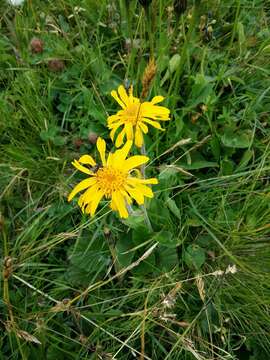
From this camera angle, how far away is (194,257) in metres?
1.25

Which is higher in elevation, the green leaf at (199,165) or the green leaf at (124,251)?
the green leaf at (199,165)

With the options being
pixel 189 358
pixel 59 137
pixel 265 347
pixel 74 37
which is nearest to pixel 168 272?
pixel 189 358

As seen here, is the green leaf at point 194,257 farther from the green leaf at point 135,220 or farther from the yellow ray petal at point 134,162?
the yellow ray petal at point 134,162

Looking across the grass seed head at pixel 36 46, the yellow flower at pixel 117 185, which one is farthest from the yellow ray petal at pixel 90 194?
the grass seed head at pixel 36 46

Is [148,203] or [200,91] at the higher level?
[200,91]

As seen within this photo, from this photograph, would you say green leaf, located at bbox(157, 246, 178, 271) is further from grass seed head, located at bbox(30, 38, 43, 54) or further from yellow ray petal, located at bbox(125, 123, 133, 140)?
grass seed head, located at bbox(30, 38, 43, 54)

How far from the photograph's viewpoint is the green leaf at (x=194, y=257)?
124cm

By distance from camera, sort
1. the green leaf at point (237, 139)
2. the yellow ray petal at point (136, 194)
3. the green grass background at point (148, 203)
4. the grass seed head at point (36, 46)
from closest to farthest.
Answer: the yellow ray petal at point (136, 194), the green grass background at point (148, 203), the green leaf at point (237, 139), the grass seed head at point (36, 46)

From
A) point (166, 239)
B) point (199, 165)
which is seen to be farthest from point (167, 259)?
point (199, 165)

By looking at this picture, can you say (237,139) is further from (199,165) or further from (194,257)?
(194,257)

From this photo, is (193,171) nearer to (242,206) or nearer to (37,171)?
(242,206)

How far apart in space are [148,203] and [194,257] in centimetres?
20

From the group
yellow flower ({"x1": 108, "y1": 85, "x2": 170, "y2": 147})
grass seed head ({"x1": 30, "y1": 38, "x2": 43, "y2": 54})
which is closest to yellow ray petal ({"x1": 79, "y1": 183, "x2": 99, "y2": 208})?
yellow flower ({"x1": 108, "y1": 85, "x2": 170, "y2": 147})

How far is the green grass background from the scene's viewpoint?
1.17m
